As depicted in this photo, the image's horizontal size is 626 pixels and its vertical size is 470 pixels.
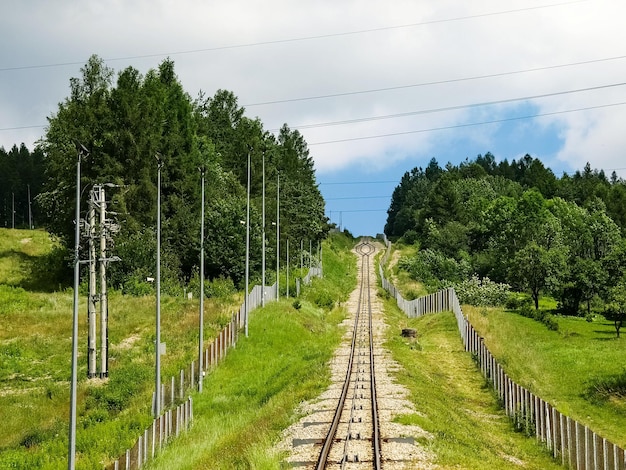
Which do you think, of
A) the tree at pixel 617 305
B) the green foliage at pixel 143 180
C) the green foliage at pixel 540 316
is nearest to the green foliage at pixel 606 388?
the tree at pixel 617 305

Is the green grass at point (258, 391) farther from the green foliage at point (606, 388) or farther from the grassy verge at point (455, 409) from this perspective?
the green foliage at point (606, 388)

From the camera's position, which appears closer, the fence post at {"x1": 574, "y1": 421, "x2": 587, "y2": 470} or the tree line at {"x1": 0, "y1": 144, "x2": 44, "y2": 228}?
the fence post at {"x1": 574, "y1": 421, "x2": 587, "y2": 470}

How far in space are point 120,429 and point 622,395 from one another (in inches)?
1027

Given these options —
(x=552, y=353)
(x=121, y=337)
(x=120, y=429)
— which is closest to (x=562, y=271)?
(x=552, y=353)

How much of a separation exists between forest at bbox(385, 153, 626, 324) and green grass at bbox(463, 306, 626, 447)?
497 cm

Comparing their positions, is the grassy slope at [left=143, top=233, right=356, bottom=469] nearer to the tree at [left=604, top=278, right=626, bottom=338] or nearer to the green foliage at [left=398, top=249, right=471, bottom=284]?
the tree at [left=604, top=278, right=626, bottom=338]

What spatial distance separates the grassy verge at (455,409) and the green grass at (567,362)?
8.73 feet

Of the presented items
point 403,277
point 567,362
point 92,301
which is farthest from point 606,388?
point 403,277

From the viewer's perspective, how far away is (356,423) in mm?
27125

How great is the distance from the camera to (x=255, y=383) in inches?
1651

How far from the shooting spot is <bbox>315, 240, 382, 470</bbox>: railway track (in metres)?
21.6

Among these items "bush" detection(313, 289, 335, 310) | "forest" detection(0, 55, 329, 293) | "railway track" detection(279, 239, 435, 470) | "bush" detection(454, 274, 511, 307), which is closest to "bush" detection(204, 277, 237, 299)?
"forest" detection(0, 55, 329, 293)

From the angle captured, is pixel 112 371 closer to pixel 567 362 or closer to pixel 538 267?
pixel 567 362

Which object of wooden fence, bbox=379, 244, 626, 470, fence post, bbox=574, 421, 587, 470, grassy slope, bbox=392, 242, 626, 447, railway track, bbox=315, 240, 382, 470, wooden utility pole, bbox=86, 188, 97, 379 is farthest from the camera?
grassy slope, bbox=392, 242, 626, 447
